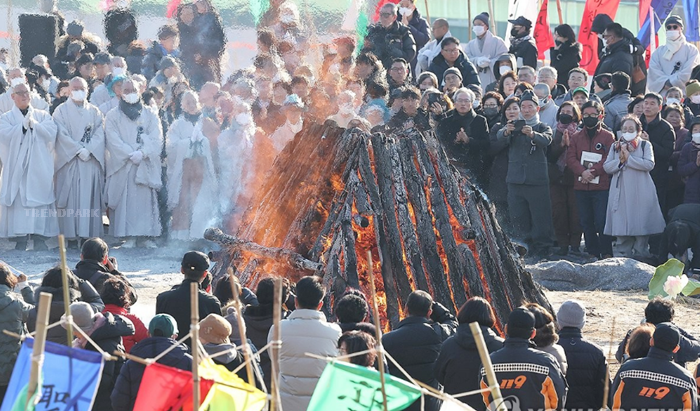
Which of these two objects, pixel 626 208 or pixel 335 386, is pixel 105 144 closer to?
pixel 626 208

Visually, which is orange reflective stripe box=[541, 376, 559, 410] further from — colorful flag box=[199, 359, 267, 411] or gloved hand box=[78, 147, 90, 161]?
gloved hand box=[78, 147, 90, 161]

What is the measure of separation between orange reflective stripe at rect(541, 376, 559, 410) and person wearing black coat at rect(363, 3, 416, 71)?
34.8 feet

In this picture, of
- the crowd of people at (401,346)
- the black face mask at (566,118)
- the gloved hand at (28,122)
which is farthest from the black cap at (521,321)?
the gloved hand at (28,122)

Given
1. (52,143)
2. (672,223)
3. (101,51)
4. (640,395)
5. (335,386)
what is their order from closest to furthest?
(335,386) < (640,395) < (672,223) < (52,143) < (101,51)

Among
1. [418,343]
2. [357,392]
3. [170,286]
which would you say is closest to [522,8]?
[170,286]

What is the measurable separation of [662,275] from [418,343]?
5.93m

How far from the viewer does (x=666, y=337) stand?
22.2 feet

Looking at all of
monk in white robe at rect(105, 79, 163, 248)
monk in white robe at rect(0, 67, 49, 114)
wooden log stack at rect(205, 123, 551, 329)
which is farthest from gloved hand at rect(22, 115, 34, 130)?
wooden log stack at rect(205, 123, 551, 329)

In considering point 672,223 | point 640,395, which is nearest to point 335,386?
point 640,395

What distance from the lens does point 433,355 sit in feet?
24.8

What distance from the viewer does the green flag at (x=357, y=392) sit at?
567 centimetres

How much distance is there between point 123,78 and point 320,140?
19.5ft

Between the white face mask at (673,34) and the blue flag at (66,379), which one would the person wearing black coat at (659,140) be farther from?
the blue flag at (66,379)

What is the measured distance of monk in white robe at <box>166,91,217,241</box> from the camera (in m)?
16.1
